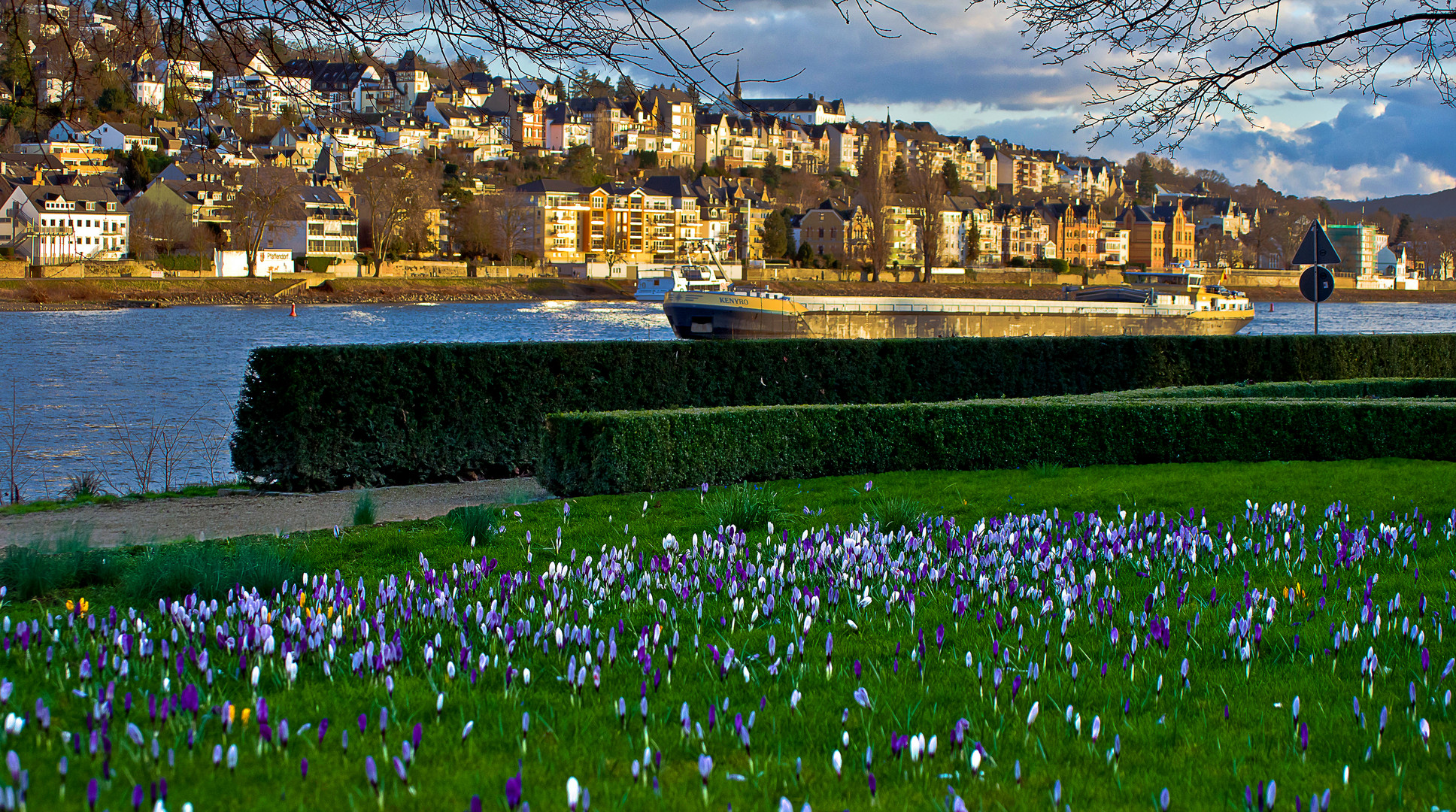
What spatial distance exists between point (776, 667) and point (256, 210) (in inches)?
3818

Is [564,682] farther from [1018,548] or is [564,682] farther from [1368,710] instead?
[1018,548]

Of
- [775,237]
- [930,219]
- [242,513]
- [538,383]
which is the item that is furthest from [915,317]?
[775,237]

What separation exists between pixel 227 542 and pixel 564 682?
4822 mm

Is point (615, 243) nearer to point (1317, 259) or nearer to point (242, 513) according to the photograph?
point (1317, 259)

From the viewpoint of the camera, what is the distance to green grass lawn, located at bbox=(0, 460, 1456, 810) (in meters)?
3.87

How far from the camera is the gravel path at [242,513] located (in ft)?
33.5

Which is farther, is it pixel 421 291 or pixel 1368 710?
pixel 421 291

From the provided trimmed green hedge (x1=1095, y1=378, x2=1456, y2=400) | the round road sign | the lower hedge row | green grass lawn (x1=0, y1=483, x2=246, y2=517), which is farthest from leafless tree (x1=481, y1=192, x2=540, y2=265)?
the lower hedge row

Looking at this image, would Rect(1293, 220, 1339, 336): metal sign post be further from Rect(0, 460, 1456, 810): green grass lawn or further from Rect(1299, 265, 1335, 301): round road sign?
Rect(0, 460, 1456, 810): green grass lawn

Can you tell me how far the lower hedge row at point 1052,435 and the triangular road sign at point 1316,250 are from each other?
962cm

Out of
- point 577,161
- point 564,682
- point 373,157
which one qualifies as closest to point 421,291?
point 373,157

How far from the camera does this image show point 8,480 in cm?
1845

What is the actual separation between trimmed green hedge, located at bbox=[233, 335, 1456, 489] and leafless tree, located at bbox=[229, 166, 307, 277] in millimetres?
74287

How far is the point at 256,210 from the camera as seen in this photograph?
308 feet
